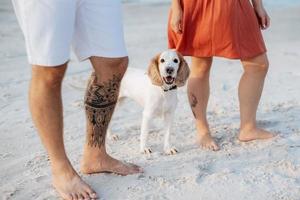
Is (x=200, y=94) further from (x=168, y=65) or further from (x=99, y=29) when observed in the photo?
(x=99, y=29)

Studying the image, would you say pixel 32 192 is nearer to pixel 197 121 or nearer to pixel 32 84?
pixel 32 84

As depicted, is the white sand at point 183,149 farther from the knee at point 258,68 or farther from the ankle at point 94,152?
the knee at point 258,68

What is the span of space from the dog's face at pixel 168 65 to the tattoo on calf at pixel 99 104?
409mm

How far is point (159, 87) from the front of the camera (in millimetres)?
3447

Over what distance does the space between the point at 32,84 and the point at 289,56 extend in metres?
4.31

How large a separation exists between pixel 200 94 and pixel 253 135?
0.44 m

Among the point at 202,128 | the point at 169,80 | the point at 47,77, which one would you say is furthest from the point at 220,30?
the point at 47,77

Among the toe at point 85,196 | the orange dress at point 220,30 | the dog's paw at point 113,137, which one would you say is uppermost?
the orange dress at point 220,30

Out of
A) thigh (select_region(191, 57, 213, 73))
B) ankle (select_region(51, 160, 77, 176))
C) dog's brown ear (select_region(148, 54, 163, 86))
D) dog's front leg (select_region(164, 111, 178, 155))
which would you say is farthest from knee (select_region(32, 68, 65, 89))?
thigh (select_region(191, 57, 213, 73))

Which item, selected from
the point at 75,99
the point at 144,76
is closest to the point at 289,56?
the point at 75,99

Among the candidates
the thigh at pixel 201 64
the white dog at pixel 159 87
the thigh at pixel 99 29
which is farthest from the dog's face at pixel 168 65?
the thigh at pixel 99 29

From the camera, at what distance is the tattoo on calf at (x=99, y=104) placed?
2914mm

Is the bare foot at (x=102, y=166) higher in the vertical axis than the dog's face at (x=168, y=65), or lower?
lower

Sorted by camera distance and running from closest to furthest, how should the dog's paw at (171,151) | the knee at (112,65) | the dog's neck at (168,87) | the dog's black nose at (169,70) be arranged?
1. the knee at (112,65)
2. the dog's black nose at (169,70)
3. the dog's neck at (168,87)
4. the dog's paw at (171,151)
